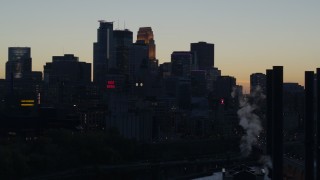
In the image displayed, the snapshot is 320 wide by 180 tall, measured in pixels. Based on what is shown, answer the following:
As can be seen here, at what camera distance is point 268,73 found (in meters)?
52.9

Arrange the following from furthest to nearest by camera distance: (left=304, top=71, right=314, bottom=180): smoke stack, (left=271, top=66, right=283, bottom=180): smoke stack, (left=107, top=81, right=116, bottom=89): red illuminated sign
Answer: (left=107, top=81, right=116, bottom=89): red illuminated sign < (left=304, top=71, right=314, bottom=180): smoke stack < (left=271, top=66, right=283, bottom=180): smoke stack

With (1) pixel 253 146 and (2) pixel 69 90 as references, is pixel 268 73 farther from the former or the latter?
(2) pixel 69 90

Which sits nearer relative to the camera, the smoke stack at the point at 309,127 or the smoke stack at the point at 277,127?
the smoke stack at the point at 277,127

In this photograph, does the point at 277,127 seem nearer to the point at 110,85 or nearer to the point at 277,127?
the point at 277,127

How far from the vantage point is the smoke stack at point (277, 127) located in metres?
43.6

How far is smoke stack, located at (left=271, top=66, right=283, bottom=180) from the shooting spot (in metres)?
43.6

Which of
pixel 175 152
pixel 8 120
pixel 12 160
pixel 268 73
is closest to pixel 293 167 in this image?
pixel 268 73

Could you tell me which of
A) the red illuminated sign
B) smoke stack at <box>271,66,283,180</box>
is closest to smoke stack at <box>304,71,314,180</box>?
smoke stack at <box>271,66,283,180</box>

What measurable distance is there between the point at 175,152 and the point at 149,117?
20.7 m

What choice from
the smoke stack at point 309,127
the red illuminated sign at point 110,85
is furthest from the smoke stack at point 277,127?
→ the red illuminated sign at point 110,85

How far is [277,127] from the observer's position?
43.7 m

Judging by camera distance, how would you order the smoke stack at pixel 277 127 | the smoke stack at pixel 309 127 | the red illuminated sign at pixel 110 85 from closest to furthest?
1. the smoke stack at pixel 277 127
2. the smoke stack at pixel 309 127
3. the red illuminated sign at pixel 110 85

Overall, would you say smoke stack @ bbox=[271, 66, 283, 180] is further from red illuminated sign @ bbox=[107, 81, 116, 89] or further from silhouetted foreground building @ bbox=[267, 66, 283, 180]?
red illuminated sign @ bbox=[107, 81, 116, 89]

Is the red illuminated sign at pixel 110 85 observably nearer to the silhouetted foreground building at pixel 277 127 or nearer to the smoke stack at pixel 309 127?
the smoke stack at pixel 309 127
